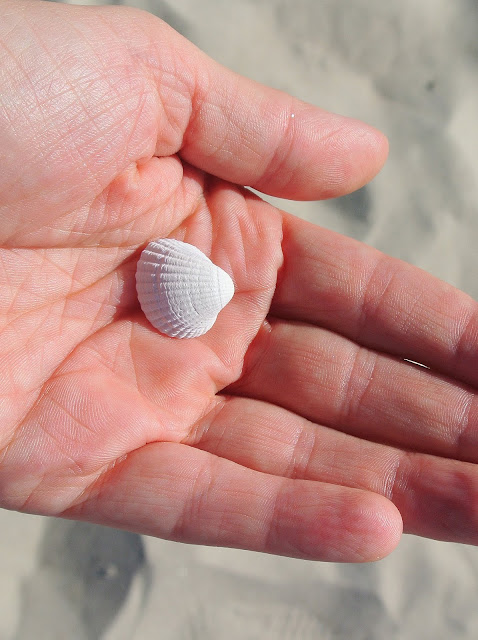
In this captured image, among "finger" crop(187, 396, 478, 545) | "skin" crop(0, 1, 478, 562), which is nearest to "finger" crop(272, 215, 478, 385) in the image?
"skin" crop(0, 1, 478, 562)

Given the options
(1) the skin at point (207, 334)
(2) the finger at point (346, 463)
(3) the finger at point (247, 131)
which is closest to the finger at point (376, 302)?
(1) the skin at point (207, 334)

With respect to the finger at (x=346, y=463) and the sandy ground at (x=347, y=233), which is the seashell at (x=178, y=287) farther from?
the sandy ground at (x=347, y=233)

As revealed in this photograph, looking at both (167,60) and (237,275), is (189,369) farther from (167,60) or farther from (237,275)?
(167,60)

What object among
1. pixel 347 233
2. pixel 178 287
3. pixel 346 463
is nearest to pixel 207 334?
pixel 178 287

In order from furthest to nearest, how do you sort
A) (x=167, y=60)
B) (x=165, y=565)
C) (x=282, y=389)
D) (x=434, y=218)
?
(x=434, y=218) < (x=165, y=565) < (x=282, y=389) < (x=167, y=60)

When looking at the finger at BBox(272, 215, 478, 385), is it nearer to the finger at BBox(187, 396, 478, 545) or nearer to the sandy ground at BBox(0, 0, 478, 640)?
the finger at BBox(187, 396, 478, 545)

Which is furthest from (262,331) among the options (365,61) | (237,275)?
(365,61)
